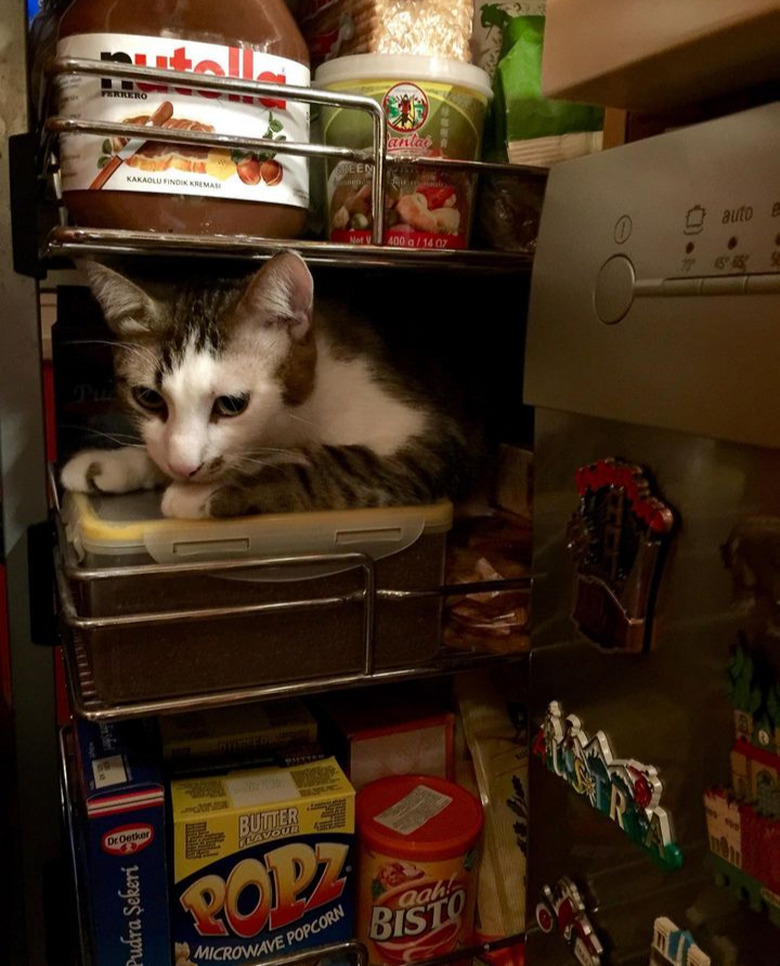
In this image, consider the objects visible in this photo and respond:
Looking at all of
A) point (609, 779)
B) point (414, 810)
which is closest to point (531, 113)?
point (609, 779)

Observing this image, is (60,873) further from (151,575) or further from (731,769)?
(731,769)

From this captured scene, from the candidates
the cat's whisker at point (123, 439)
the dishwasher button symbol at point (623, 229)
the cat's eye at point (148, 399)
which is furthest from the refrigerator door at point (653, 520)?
the cat's whisker at point (123, 439)

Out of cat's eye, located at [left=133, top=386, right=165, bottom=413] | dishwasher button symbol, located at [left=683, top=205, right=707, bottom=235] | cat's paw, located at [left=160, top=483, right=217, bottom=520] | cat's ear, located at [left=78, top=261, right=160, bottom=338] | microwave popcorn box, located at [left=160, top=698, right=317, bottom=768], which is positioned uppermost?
dishwasher button symbol, located at [left=683, top=205, right=707, bottom=235]

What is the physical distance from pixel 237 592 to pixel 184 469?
12 cm

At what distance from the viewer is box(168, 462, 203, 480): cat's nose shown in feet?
2.48

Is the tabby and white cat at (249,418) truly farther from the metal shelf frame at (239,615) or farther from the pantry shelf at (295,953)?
the pantry shelf at (295,953)

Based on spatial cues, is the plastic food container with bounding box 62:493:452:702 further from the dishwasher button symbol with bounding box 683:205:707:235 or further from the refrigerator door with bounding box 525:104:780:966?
the dishwasher button symbol with bounding box 683:205:707:235

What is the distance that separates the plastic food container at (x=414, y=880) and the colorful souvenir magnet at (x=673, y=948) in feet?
1.12

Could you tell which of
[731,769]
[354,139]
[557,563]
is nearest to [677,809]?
[731,769]

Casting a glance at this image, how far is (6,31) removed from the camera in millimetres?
780

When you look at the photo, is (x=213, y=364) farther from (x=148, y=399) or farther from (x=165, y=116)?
(x=165, y=116)

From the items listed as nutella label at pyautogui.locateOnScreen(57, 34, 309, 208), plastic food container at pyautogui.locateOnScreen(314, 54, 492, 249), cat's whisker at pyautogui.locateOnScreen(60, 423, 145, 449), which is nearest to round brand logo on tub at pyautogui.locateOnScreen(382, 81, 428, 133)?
plastic food container at pyautogui.locateOnScreen(314, 54, 492, 249)

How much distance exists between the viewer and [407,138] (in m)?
0.76

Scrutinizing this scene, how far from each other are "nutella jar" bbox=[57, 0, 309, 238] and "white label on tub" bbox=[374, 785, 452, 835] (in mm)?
598
